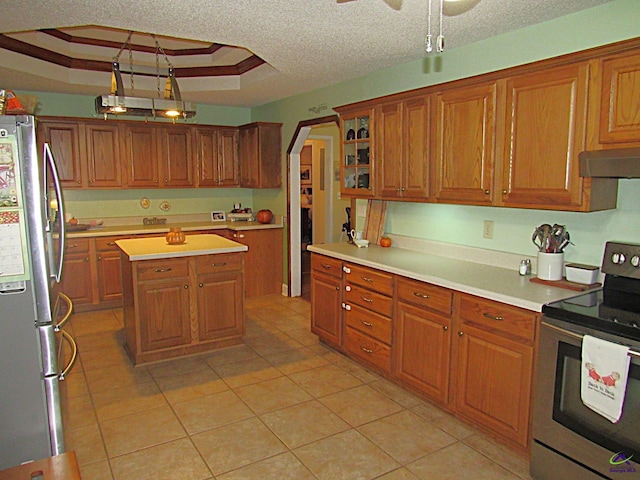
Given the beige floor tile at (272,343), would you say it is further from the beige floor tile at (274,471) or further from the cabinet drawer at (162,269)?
the beige floor tile at (274,471)

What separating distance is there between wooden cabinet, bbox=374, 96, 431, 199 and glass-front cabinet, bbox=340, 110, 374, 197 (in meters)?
0.12

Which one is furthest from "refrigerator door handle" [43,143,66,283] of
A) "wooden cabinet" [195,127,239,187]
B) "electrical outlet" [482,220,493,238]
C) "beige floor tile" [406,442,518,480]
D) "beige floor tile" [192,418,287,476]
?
"wooden cabinet" [195,127,239,187]

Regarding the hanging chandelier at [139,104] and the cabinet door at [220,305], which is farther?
the cabinet door at [220,305]

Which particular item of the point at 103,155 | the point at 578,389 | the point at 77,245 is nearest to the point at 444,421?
the point at 578,389

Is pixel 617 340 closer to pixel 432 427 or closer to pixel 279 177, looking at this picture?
pixel 432 427

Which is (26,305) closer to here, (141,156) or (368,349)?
(368,349)

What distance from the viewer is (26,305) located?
1.93 metres

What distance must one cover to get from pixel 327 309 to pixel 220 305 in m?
0.93

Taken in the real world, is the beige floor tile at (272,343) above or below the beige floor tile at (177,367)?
above

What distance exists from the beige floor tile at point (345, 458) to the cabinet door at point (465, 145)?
1.65m

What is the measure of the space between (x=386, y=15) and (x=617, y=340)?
2.10 meters

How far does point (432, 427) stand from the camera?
283cm

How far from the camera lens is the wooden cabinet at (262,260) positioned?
18.9 ft

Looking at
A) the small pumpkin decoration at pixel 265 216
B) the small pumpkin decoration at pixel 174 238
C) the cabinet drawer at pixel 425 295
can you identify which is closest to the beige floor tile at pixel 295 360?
the cabinet drawer at pixel 425 295
